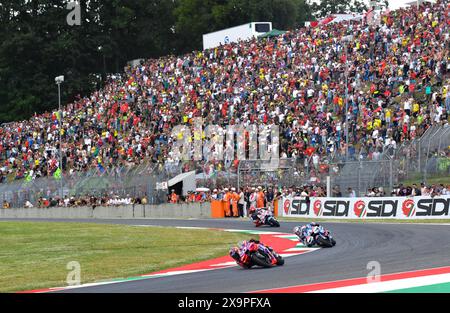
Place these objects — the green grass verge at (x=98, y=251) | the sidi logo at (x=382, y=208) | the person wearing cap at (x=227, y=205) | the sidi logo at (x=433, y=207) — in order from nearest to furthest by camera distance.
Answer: the green grass verge at (x=98, y=251), the sidi logo at (x=433, y=207), the sidi logo at (x=382, y=208), the person wearing cap at (x=227, y=205)

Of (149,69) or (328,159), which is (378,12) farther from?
(149,69)

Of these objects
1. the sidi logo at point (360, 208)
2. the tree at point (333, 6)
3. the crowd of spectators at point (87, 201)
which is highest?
the tree at point (333, 6)

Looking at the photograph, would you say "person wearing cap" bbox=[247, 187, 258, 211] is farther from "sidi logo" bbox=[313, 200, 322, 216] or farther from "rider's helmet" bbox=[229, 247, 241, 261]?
"rider's helmet" bbox=[229, 247, 241, 261]

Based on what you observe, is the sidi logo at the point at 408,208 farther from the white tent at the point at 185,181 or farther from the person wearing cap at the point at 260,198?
the white tent at the point at 185,181

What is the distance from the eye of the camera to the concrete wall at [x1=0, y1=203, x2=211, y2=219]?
44875 mm

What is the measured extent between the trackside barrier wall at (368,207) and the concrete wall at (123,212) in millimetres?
5827

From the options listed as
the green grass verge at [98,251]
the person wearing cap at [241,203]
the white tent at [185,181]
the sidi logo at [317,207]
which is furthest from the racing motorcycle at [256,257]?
the white tent at [185,181]

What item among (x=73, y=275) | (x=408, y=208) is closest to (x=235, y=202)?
(x=408, y=208)

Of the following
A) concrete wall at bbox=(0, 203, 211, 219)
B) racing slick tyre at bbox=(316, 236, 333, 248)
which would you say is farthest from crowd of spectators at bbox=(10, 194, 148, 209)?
racing slick tyre at bbox=(316, 236, 333, 248)

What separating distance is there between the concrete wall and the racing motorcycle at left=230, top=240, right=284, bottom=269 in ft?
84.6

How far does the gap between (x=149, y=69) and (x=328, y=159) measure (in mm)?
31487

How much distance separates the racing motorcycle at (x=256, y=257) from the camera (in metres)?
17.9

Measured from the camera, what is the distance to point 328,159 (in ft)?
126

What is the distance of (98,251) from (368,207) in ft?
45.5
